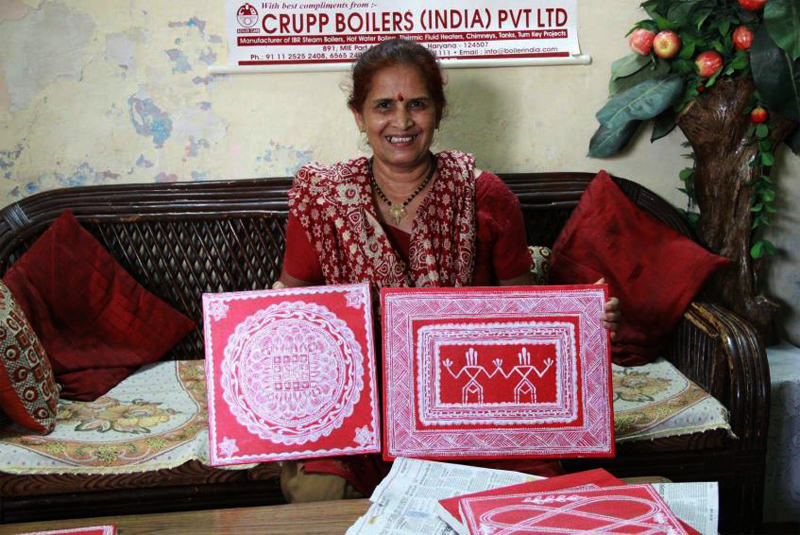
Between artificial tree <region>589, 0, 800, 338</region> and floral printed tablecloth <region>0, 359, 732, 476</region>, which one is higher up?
artificial tree <region>589, 0, 800, 338</region>

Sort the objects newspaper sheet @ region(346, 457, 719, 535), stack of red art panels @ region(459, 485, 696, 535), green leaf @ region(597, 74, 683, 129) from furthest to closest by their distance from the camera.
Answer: green leaf @ region(597, 74, 683, 129) < newspaper sheet @ region(346, 457, 719, 535) < stack of red art panels @ region(459, 485, 696, 535)

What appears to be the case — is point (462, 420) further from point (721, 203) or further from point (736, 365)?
point (721, 203)

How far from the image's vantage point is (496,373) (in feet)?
5.51

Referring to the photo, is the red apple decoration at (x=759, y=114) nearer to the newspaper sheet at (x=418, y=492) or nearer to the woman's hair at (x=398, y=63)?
the woman's hair at (x=398, y=63)

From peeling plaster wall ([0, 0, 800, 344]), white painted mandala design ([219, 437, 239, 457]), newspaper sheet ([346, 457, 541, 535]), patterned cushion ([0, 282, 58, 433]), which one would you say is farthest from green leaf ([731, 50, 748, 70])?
patterned cushion ([0, 282, 58, 433])

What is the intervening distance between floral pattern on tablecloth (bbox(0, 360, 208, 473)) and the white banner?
111 cm

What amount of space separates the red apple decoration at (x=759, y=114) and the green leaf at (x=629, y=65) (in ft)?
1.24

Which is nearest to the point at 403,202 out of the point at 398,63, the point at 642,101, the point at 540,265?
the point at 398,63

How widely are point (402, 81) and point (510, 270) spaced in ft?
1.82

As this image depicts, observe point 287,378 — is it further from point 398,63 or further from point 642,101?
point 642,101

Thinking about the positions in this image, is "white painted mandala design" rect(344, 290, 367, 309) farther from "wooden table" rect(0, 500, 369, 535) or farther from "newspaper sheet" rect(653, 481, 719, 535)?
"newspaper sheet" rect(653, 481, 719, 535)

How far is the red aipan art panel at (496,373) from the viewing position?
167cm

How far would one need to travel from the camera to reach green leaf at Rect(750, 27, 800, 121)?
7.58 ft

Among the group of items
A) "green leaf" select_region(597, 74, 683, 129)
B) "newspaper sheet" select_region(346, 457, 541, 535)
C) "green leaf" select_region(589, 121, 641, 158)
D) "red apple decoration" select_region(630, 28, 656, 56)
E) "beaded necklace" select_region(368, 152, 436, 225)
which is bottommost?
"newspaper sheet" select_region(346, 457, 541, 535)
